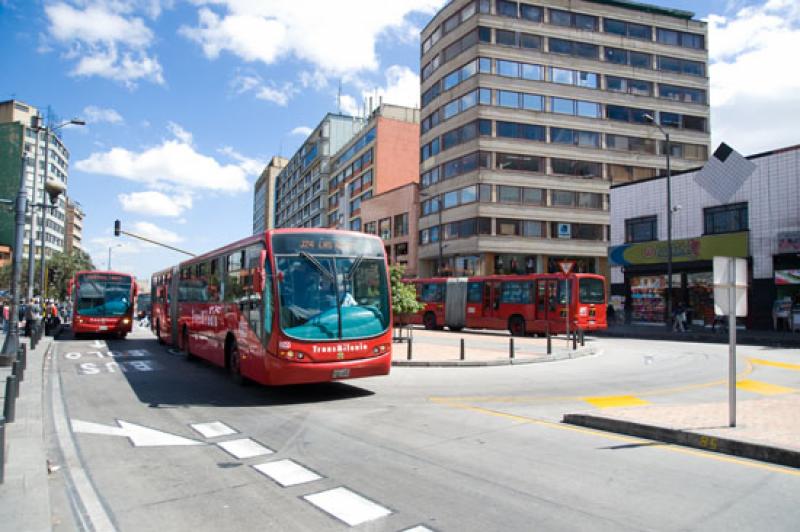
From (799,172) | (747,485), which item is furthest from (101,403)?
(799,172)

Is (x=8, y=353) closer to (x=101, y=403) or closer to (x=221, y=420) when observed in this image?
(x=101, y=403)

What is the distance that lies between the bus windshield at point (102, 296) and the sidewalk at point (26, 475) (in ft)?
50.9

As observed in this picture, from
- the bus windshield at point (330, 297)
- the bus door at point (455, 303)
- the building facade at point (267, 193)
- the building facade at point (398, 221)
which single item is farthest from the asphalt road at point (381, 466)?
the building facade at point (267, 193)

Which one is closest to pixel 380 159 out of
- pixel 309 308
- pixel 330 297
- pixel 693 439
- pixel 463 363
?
pixel 463 363

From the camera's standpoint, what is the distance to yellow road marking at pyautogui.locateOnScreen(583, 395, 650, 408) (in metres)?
9.95

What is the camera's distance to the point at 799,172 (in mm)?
28422

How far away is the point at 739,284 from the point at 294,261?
275 inches

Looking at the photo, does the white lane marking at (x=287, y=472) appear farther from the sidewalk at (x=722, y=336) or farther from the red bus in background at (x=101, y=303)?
the sidewalk at (x=722, y=336)

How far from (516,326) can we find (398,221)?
112 ft

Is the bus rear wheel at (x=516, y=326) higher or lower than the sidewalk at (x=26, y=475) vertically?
higher

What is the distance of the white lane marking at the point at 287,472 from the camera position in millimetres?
5570

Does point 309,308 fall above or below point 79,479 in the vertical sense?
above

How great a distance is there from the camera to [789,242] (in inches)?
1112

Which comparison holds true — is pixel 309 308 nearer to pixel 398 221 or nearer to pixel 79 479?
pixel 79 479
